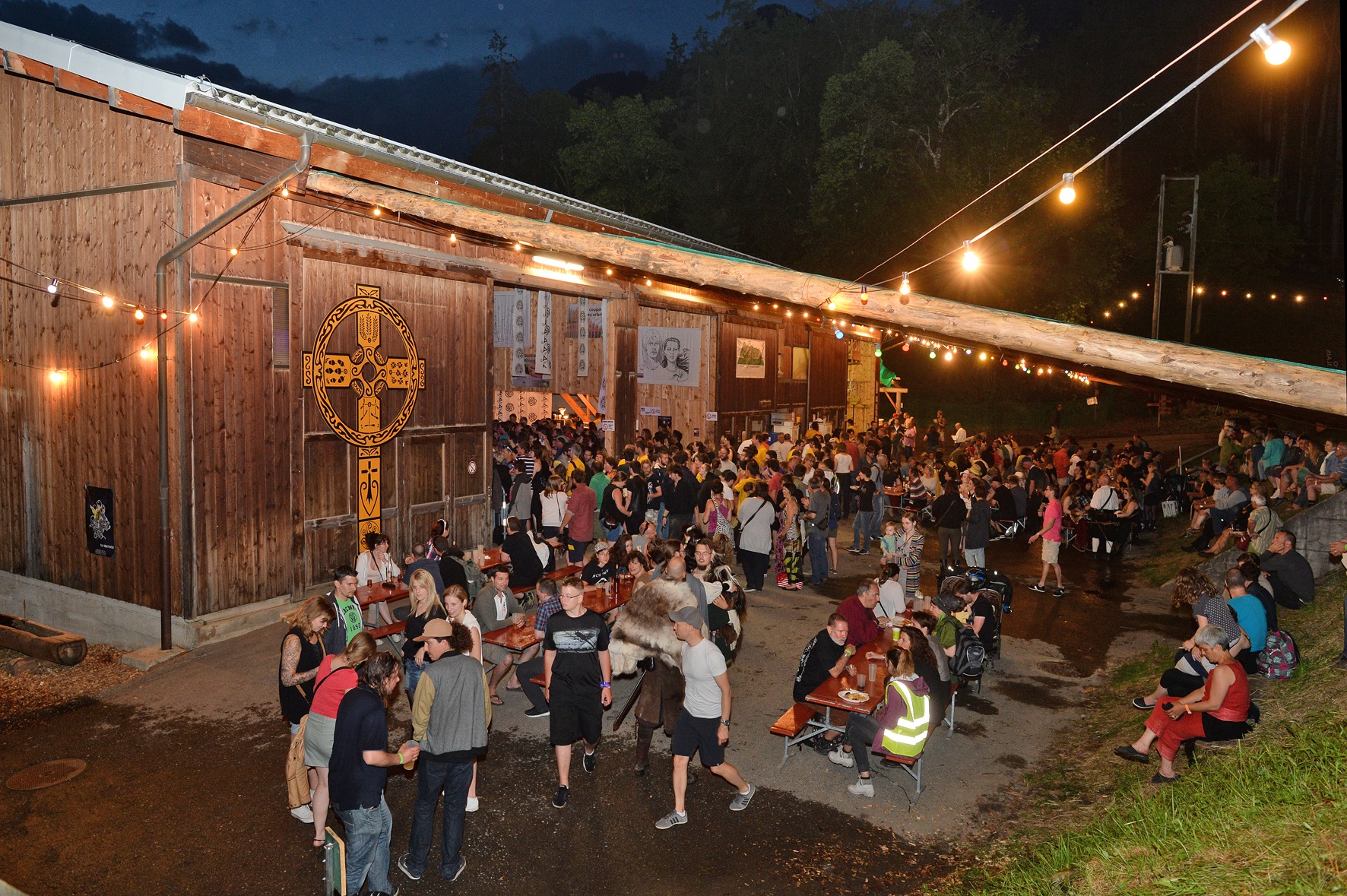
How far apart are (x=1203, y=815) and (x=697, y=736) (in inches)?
133

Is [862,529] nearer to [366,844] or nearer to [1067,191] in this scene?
[1067,191]

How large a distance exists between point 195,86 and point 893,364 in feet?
132

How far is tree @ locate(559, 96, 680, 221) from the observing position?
4462 cm

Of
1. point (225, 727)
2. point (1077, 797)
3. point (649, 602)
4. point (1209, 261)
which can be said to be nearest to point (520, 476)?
point (225, 727)

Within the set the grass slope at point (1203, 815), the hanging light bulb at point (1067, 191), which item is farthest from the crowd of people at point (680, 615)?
the hanging light bulb at point (1067, 191)

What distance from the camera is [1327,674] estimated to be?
7441mm

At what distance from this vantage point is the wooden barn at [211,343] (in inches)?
396

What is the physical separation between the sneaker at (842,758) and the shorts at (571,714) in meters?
2.17

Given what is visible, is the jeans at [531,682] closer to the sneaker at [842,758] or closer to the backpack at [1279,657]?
the sneaker at [842,758]

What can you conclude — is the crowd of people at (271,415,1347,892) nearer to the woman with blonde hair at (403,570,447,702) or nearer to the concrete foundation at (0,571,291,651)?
the woman with blonde hair at (403,570,447,702)

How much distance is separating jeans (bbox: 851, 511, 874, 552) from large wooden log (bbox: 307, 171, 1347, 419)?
6.84 m

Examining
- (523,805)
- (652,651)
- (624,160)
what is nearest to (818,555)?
(652,651)

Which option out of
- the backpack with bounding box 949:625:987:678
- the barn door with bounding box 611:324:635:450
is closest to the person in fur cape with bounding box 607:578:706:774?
the backpack with bounding box 949:625:987:678

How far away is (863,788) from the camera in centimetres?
688
